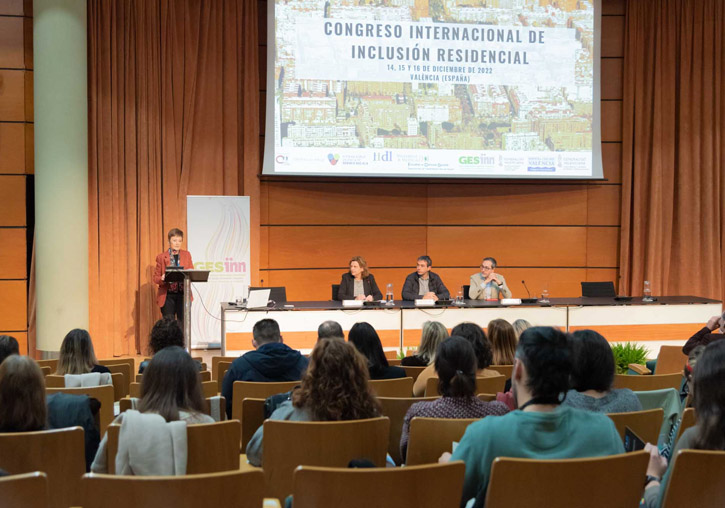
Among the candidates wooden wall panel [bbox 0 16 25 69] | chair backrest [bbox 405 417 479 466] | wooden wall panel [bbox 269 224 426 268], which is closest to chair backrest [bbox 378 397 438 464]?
chair backrest [bbox 405 417 479 466]

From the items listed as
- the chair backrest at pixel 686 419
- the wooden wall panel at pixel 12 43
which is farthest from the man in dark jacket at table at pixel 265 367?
the wooden wall panel at pixel 12 43

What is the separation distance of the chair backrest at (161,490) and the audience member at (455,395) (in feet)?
3.26

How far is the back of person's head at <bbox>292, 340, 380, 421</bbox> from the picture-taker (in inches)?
101

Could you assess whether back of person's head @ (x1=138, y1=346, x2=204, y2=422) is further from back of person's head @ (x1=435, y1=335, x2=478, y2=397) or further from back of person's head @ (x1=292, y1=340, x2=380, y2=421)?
back of person's head @ (x1=435, y1=335, x2=478, y2=397)

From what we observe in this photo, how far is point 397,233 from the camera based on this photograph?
935 centimetres

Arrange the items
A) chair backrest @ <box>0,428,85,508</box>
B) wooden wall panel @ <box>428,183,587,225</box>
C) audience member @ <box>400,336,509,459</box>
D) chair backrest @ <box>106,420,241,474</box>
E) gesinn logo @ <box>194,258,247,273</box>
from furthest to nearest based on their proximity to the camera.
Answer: wooden wall panel @ <box>428,183,587,225</box>
gesinn logo @ <box>194,258,247,273</box>
audience member @ <box>400,336,509,459</box>
chair backrest @ <box>106,420,241,474</box>
chair backrest @ <box>0,428,85,508</box>

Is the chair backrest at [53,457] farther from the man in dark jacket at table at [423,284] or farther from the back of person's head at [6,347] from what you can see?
the man in dark jacket at table at [423,284]

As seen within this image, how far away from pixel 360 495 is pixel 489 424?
0.40 meters

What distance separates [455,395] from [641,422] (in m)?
0.68

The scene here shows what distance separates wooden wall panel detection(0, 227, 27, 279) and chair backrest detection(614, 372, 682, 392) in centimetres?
669

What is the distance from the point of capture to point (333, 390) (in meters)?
2.57

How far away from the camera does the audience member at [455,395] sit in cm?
269

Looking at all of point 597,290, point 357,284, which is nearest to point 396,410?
point 357,284

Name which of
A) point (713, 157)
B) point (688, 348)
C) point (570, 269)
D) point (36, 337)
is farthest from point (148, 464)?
point (713, 157)
